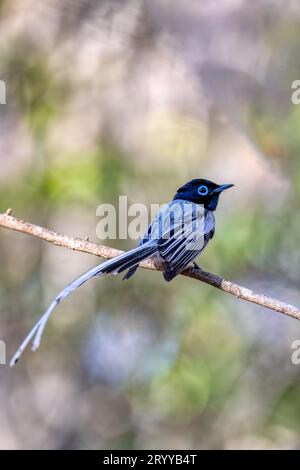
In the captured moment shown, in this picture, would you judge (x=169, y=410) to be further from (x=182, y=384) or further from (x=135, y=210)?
(x=135, y=210)

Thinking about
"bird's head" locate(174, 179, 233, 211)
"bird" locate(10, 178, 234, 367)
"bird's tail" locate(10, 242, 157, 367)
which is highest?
"bird's head" locate(174, 179, 233, 211)

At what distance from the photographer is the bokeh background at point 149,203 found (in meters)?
7.12

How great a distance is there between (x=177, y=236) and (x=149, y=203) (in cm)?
256

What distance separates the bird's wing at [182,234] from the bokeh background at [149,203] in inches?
64.7

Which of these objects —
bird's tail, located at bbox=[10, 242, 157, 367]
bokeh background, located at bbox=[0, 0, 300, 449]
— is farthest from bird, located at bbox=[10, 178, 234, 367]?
bokeh background, located at bbox=[0, 0, 300, 449]

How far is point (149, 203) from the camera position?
24.4 feet

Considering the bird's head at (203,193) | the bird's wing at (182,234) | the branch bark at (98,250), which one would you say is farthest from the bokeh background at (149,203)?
the branch bark at (98,250)

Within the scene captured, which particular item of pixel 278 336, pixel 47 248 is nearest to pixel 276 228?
pixel 278 336

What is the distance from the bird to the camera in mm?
4375

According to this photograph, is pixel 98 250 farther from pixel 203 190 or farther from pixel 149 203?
pixel 149 203

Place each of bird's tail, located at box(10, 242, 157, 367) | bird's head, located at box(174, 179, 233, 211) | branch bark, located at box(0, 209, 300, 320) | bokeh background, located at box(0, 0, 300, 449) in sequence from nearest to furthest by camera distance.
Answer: bird's tail, located at box(10, 242, 157, 367) → branch bark, located at box(0, 209, 300, 320) → bird's head, located at box(174, 179, 233, 211) → bokeh background, located at box(0, 0, 300, 449)

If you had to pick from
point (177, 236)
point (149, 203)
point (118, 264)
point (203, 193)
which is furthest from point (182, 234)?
point (149, 203)

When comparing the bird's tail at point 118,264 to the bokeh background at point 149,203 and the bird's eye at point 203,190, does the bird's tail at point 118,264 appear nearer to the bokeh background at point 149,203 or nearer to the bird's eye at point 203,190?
the bird's eye at point 203,190

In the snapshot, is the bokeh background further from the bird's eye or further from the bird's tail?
the bird's tail
